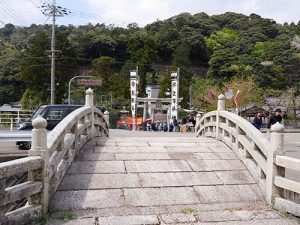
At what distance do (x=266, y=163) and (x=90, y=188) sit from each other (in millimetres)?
2976

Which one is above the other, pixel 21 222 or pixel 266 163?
pixel 266 163

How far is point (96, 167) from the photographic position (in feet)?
22.3

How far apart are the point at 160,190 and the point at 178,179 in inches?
23.2

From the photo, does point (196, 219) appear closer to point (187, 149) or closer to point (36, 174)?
point (36, 174)

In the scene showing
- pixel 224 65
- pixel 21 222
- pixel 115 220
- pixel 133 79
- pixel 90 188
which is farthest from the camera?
pixel 224 65

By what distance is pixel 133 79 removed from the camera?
115 ft

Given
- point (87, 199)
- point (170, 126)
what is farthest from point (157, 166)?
point (170, 126)

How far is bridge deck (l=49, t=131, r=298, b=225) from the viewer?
507 cm

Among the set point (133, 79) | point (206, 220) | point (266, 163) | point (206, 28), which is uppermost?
point (206, 28)

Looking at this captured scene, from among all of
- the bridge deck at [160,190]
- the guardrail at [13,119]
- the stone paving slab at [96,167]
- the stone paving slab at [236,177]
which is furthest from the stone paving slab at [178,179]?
the guardrail at [13,119]

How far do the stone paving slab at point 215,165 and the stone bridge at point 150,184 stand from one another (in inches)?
0.8

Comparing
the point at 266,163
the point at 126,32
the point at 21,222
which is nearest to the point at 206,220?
the point at 266,163

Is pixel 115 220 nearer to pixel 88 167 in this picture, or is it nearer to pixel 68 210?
pixel 68 210

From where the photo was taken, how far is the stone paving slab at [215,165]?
706 centimetres
